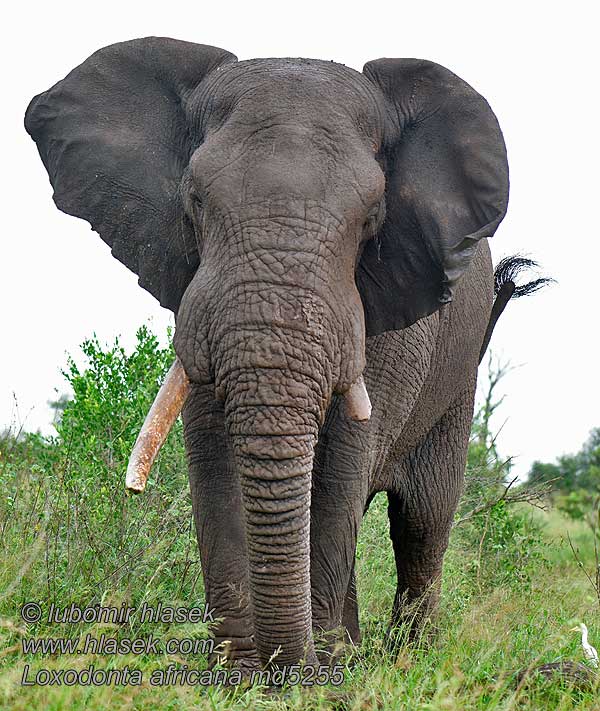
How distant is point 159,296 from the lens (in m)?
5.73

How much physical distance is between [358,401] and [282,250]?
77 centimetres

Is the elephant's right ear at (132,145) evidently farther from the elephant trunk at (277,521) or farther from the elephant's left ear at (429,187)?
the elephant trunk at (277,521)

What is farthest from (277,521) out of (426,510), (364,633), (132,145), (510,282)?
(510,282)

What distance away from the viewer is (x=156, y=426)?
16.1 feet

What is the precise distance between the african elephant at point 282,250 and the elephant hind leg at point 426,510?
0.83 metres

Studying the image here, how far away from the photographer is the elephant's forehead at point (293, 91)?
5070mm

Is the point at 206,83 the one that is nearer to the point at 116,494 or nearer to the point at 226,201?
the point at 226,201

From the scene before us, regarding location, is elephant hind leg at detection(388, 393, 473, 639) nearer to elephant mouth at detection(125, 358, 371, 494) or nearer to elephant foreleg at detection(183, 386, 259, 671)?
elephant foreleg at detection(183, 386, 259, 671)

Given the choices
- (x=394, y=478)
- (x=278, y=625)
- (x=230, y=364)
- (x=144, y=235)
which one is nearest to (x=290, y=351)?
(x=230, y=364)

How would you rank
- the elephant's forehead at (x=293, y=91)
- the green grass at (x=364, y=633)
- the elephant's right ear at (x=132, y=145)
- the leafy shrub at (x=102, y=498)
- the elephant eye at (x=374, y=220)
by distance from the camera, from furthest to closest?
the leafy shrub at (x=102, y=498)
the elephant's right ear at (x=132, y=145)
the elephant eye at (x=374, y=220)
the elephant's forehead at (x=293, y=91)
the green grass at (x=364, y=633)

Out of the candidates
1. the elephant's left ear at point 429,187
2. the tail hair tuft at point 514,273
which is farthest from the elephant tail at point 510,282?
the elephant's left ear at point 429,187

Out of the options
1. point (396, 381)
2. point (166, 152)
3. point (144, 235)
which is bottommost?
point (396, 381)

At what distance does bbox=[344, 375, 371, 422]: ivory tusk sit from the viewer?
16.7 feet

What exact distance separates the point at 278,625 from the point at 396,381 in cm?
164
